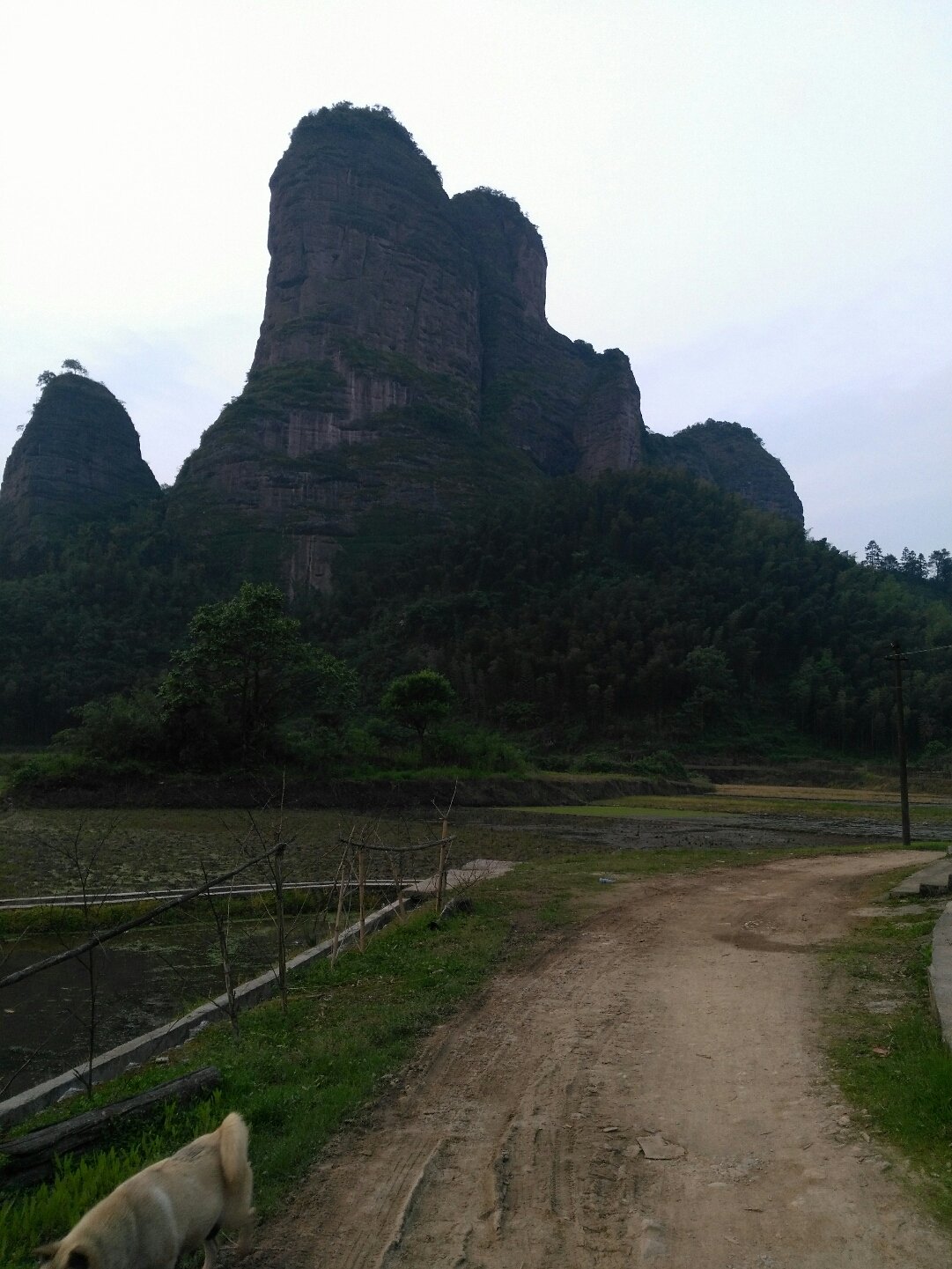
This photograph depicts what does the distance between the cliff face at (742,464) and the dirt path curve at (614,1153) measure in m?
167

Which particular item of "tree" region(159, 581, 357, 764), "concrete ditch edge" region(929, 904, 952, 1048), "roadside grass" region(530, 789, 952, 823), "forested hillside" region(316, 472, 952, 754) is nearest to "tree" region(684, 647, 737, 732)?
"forested hillside" region(316, 472, 952, 754)

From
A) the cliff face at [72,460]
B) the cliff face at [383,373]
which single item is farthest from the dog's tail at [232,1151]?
the cliff face at [72,460]

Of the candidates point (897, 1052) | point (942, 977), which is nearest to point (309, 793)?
point (942, 977)

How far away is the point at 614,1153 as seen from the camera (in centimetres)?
455

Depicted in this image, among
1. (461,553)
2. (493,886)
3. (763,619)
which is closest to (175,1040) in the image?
(493,886)

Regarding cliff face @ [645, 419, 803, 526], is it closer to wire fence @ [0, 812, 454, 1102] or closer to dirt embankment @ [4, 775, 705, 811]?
dirt embankment @ [4, 775, 705, 811]

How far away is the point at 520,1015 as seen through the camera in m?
7.16

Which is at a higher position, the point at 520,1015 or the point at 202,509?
the point at 202,509

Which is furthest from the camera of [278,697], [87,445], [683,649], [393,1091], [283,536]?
[87,445]

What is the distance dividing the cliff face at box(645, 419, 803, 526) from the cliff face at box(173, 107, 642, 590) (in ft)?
114

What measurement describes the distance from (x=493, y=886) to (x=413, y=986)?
6.50 metres

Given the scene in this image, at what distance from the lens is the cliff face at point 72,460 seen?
104m

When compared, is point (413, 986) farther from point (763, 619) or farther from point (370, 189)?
point (370, 189)

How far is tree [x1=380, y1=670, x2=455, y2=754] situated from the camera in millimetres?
41125
